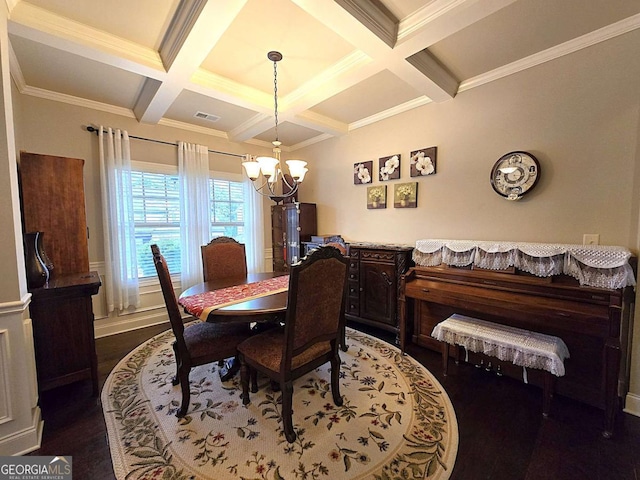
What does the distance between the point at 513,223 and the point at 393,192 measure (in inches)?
53.1

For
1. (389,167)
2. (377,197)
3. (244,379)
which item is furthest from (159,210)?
(389,167)

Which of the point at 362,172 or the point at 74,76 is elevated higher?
the point at 74,76

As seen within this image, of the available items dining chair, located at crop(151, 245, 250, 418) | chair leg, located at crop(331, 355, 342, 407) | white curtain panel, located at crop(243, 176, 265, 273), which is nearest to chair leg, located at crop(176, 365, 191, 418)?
dining chair, located at crop(151, 245, 250, 418)

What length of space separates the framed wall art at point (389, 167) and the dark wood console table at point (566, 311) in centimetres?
136

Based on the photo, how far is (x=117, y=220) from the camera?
314cm

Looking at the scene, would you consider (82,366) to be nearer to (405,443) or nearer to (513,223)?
(405,443)

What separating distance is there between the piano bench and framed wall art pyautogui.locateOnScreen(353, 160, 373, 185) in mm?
2098

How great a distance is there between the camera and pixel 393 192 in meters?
3.39

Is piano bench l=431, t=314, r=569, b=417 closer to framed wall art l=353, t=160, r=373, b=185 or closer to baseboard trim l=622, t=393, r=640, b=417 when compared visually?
baseboard trim l=622, t=393, r=640, b=417

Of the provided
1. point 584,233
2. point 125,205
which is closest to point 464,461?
point 584,233

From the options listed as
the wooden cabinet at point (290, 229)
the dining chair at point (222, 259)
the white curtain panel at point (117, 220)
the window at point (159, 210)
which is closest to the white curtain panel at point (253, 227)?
the wooden cabinet at point (290, 229)

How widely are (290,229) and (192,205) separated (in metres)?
1.45

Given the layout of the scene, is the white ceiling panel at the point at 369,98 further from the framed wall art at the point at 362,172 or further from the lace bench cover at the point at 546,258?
the lace bench cover at the point at 546,258

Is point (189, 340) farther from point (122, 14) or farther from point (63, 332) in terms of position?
point (122, 14)
